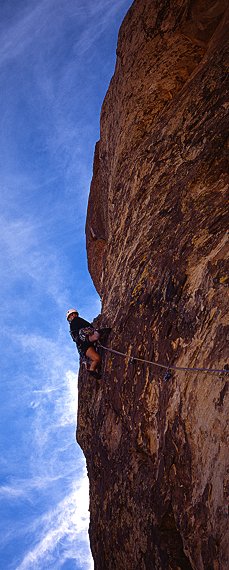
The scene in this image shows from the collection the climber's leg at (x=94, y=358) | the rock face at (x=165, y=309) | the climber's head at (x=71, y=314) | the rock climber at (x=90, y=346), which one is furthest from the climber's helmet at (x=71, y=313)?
the climber's leg at (x=94, y=358)

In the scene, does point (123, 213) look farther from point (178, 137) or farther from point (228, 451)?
point (228, 451)

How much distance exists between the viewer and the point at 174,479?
591cm

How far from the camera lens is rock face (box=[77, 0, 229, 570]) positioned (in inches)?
212

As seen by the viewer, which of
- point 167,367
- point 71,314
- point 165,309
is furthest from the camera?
point 71,314

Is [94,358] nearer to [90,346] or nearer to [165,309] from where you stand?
[90,346]

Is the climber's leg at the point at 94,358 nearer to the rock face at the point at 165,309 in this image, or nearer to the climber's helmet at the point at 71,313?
the rock face at the point at 165,309

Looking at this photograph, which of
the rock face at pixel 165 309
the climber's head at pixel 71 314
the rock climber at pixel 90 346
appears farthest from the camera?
the climber's head at pixel 71 314

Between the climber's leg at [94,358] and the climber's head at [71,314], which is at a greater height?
the climber's head at [71,314]

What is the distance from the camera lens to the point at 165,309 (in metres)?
6.96

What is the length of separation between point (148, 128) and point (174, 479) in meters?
8.89

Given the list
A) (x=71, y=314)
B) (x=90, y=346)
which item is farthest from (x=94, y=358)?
(x=71, y=314)

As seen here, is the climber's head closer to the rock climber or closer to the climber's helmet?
the climber's helmet

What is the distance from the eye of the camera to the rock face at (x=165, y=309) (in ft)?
17.7

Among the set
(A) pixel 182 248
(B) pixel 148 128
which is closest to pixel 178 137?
(B) pixel 148 128
